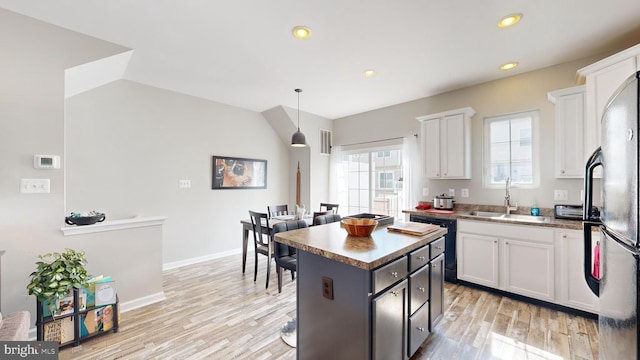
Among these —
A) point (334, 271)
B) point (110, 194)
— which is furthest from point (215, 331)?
point (110, 194)

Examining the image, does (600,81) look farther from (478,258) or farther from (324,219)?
(324,219)

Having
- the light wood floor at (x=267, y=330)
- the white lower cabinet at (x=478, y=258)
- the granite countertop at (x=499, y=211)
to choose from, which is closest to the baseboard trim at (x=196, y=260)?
the light wood floor at (x=267, y=330)

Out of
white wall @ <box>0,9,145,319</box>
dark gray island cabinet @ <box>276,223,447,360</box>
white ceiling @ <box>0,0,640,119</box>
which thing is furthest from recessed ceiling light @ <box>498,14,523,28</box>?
white wall @ <box>0,9,145,319</box>

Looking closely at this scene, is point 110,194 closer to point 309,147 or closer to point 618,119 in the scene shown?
point 309,147

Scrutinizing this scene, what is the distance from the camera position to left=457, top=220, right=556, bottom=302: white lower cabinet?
257 centimetres

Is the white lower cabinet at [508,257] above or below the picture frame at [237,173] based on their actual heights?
below

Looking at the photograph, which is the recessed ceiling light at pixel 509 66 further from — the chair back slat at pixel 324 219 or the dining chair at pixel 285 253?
the dining chair at pixel 285 253

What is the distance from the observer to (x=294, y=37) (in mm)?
2381

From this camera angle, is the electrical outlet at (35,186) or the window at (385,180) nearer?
the electrical outlet at (35,186)

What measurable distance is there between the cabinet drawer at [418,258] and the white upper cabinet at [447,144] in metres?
2.05

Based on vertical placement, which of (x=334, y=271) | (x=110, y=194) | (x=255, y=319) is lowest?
(x=255, y=319)

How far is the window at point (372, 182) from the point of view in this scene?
455 cm

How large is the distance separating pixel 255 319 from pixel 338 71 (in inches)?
116

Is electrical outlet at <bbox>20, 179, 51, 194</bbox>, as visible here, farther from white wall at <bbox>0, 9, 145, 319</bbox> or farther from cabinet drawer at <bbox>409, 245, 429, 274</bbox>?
cabinet drawer at <bbox>409, 245, 429, 274</bbox>
